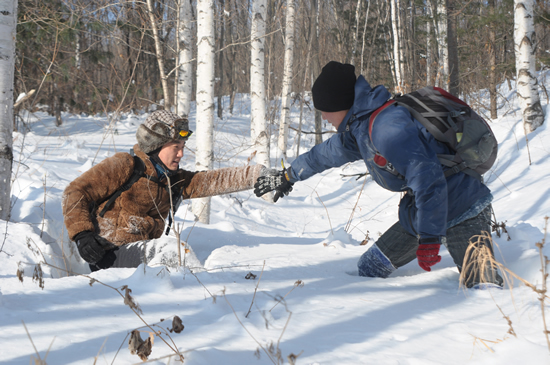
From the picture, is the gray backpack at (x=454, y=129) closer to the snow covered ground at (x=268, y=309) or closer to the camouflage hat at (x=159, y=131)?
the snow covered ground at (x=268, y=309)

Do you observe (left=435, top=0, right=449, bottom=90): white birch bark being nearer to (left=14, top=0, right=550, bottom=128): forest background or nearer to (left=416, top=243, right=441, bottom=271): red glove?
(left=14, top=0, right=550, bottom=128): forest background

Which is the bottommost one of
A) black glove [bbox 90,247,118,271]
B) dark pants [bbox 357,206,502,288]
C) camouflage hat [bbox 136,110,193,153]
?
black glove [bbox 90,247,118,271]

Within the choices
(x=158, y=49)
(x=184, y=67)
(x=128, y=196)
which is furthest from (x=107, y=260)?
(x=158, y=49)

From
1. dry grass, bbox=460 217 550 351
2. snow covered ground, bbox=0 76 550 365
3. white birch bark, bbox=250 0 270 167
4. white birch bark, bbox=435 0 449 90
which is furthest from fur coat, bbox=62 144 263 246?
white birch bark, bbox=435 0 449 90

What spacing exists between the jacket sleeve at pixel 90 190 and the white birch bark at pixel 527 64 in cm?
765

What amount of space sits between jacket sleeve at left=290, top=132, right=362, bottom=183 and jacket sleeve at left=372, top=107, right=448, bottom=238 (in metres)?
0.48

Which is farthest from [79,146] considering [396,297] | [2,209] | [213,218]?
[396,297]

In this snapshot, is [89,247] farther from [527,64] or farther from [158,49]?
[527,64]

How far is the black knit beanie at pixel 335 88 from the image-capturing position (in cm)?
242

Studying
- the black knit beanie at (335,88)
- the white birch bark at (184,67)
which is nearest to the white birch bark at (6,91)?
the black knit beanie at (335,88)

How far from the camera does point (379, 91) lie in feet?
7.73

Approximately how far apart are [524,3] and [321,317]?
8.37m

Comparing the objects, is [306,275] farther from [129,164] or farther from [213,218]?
[213,218]

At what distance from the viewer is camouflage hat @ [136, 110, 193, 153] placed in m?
2.84
